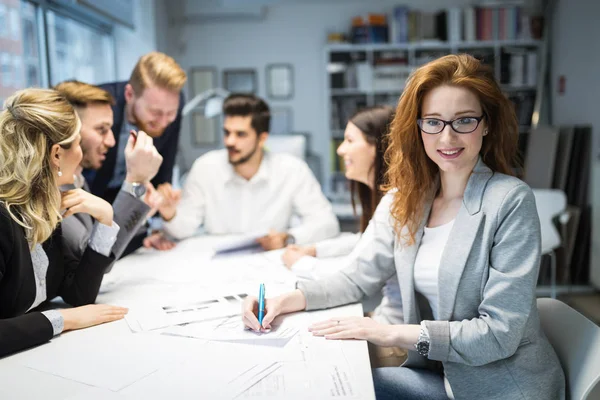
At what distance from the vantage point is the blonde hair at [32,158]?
1.20m

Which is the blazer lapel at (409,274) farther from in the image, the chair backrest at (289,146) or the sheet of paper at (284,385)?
the chair backrest at (289,146)

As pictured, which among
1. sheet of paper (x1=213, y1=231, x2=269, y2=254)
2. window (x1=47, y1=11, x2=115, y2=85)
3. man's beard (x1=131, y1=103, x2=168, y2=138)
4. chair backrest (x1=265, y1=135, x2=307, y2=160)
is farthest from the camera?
chair backrest (x1=265, y1=135, x2=307, y2=160)

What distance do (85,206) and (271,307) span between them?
593 mm

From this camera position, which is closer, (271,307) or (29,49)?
(271,307)

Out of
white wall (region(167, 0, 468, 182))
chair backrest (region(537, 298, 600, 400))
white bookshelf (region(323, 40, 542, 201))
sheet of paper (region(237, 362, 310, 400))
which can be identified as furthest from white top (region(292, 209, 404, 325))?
white wall (region(167, 0, 468, 182))

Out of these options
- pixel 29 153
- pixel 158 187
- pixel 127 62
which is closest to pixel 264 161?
pixel 158 187

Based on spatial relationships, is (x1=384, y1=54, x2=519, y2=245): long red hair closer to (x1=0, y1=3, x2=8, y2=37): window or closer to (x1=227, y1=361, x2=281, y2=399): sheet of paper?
(x1=227, y1=361, x2=281, y2=399): sheet of paper

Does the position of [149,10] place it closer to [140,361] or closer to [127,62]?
[127,62]

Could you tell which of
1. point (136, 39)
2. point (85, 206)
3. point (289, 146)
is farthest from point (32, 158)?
point (136, 39)

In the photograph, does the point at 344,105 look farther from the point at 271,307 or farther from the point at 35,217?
the point at 35,217

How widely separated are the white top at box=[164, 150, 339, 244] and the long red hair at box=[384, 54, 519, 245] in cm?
126

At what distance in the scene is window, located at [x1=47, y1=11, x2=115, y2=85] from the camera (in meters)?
3.60

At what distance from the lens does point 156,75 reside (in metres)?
2.31

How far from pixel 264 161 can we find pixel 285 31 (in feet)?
10.1
